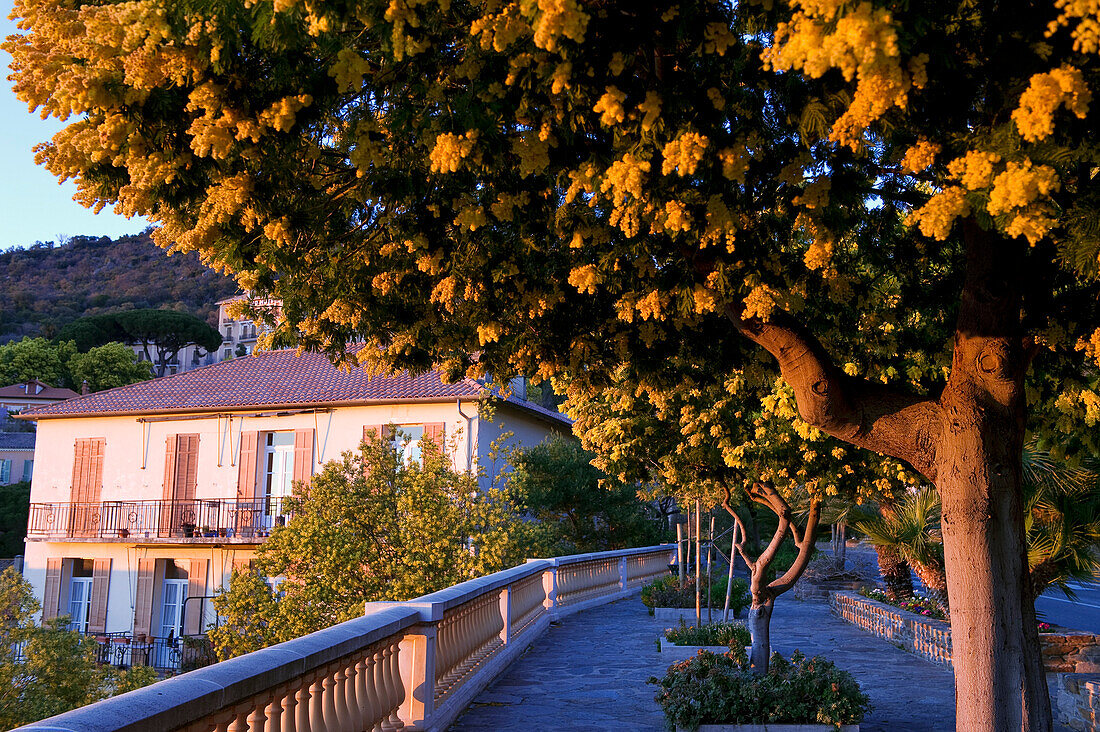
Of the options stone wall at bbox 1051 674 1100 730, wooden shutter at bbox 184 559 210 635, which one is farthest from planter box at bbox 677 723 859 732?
wooden shutter at bbox 184 559 210 635

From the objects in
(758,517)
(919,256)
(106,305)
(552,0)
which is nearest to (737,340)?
(919,256)

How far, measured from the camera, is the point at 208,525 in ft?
87.6

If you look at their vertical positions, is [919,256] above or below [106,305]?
below

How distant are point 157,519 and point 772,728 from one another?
79.1 ft

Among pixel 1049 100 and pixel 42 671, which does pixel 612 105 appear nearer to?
pixel 1049 100

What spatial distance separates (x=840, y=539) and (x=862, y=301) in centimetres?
2241

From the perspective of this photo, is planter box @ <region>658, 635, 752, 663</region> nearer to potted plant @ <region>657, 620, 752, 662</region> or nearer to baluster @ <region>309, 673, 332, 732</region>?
potted plant @ <region>657, 620, 752, 662</region>

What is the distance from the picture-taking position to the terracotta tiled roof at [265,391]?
83.2ft

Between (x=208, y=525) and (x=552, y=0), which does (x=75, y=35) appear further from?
(x=208, y=525)

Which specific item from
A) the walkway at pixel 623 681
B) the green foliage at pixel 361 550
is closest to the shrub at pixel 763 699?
the walkway at pixel 623 681

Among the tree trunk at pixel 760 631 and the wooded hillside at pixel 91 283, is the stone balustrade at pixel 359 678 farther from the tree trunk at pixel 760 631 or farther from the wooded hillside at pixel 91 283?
the wooded hillside at pixel 91 283

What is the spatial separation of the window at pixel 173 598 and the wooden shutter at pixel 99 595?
1816 millimetres

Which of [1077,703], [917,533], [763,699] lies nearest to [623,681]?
[763,699]

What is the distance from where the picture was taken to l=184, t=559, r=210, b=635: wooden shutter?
1048 inches
